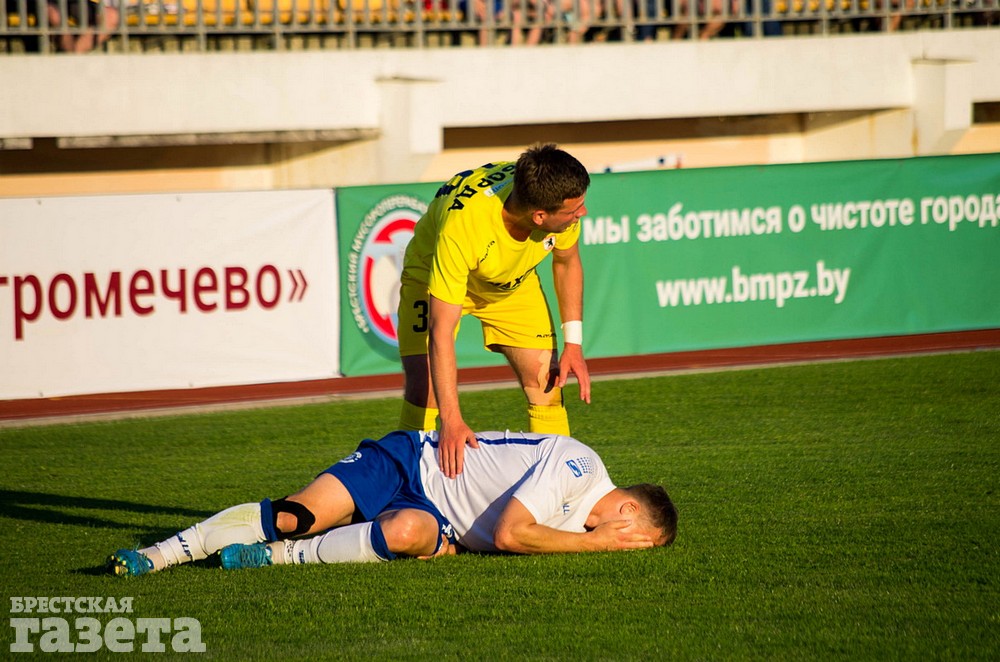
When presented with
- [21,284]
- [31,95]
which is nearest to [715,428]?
[21,284]

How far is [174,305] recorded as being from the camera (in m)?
11.9

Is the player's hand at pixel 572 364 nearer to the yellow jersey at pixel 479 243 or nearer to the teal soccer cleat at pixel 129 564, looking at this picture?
the yellow jersey at pixel 479 243

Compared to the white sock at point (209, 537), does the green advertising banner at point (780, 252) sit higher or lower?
higher

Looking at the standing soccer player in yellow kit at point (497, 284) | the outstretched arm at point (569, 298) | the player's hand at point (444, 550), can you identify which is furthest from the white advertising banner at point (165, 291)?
the player's hand at point (444, 550)

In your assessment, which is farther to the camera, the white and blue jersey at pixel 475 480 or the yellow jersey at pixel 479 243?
the yellow jersey at pixel 479 243

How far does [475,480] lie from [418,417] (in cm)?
98

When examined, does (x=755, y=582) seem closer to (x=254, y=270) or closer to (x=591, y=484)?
(x=591, y=484)

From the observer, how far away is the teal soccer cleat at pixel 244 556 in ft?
19.4

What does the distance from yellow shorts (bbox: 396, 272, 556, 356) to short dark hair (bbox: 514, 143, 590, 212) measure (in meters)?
1.03

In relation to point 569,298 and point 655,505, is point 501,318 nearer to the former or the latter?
point 569,298

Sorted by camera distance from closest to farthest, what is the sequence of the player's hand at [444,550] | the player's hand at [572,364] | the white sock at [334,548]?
the white sock at [334,548] < the player's hand at [444,550] < the player's hand at [572,364]

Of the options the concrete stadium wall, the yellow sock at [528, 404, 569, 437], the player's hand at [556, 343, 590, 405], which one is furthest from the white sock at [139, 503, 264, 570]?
the concrete stadium wall

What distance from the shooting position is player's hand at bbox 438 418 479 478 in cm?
586

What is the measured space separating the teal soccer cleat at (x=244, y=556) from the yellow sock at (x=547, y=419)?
1.63m
